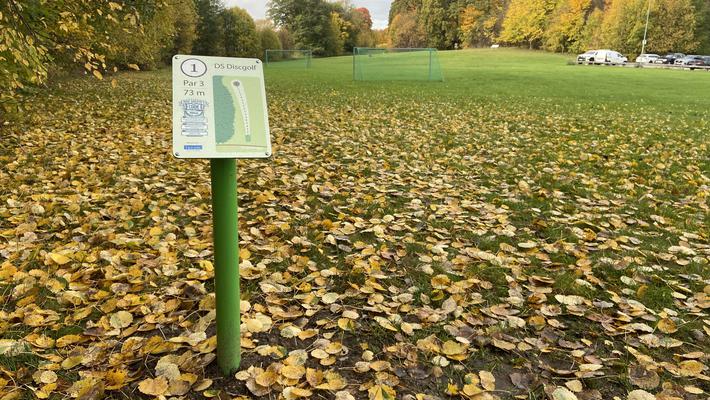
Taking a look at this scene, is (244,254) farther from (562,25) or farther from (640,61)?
(562,25)

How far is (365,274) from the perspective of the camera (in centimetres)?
322

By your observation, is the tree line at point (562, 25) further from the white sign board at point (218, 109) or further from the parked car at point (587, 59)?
the white sign board at point (218, 109)

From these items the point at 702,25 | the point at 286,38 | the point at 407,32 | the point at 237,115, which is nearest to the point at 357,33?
the point at 407,32

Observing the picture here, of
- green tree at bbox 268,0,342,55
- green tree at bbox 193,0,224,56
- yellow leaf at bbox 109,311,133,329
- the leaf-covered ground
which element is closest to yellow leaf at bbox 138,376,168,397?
the leaf-covered ground

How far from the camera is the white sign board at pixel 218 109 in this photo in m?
1.84

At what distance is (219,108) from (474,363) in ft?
5.60

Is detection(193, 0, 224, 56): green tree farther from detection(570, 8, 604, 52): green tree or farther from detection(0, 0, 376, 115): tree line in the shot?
detection(570, 8, 604, 52): green tree

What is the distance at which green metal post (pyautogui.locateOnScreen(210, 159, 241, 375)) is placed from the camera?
1996 millimetres

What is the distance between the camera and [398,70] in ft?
72.8

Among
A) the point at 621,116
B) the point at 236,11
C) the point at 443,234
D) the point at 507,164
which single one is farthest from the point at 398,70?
the point at 236,11

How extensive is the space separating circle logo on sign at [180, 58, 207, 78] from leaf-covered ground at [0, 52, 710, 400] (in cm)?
135

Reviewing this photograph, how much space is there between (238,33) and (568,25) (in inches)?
1525

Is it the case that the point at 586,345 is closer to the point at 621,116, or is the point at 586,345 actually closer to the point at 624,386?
the point at 624,386

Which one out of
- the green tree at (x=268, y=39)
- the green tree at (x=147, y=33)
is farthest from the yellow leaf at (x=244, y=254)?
the green tree at (x=268, y=39)
